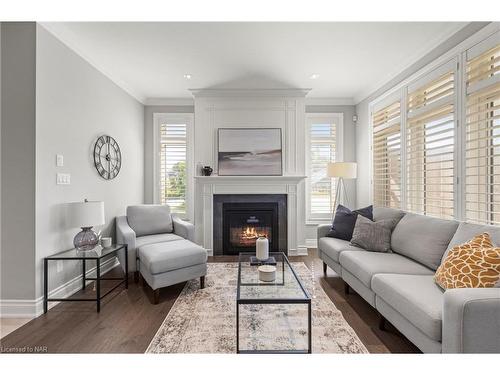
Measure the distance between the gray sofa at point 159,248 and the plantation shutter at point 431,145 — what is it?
102 inches

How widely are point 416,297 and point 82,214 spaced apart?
9.61 feet

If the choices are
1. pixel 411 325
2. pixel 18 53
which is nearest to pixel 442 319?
pixel 411 325

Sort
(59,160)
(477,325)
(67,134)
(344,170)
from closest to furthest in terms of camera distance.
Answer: (477,325) < (59,160) < (67,134) < (344,170)

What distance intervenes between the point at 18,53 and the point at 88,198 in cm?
155

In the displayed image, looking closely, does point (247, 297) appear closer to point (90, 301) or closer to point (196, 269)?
point (196, 269)

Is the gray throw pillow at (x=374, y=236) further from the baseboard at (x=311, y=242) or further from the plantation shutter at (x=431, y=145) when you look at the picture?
the baseboard at (x=311, y=242)

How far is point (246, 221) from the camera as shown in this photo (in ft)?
14.4

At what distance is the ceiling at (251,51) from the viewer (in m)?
2.63

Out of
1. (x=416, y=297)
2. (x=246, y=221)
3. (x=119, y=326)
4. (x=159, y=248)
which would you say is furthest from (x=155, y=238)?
(x=416, y=297)

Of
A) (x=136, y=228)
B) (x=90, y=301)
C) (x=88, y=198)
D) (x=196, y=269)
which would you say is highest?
(x=88, y=198)

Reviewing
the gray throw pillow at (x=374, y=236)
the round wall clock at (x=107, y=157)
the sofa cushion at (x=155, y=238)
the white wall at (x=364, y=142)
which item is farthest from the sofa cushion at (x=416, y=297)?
the round wall clock at (x=107, y=157)

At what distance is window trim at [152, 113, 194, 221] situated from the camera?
4906 millimetres

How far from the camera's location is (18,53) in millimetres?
2340

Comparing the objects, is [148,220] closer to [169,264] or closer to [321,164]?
[169,264]
